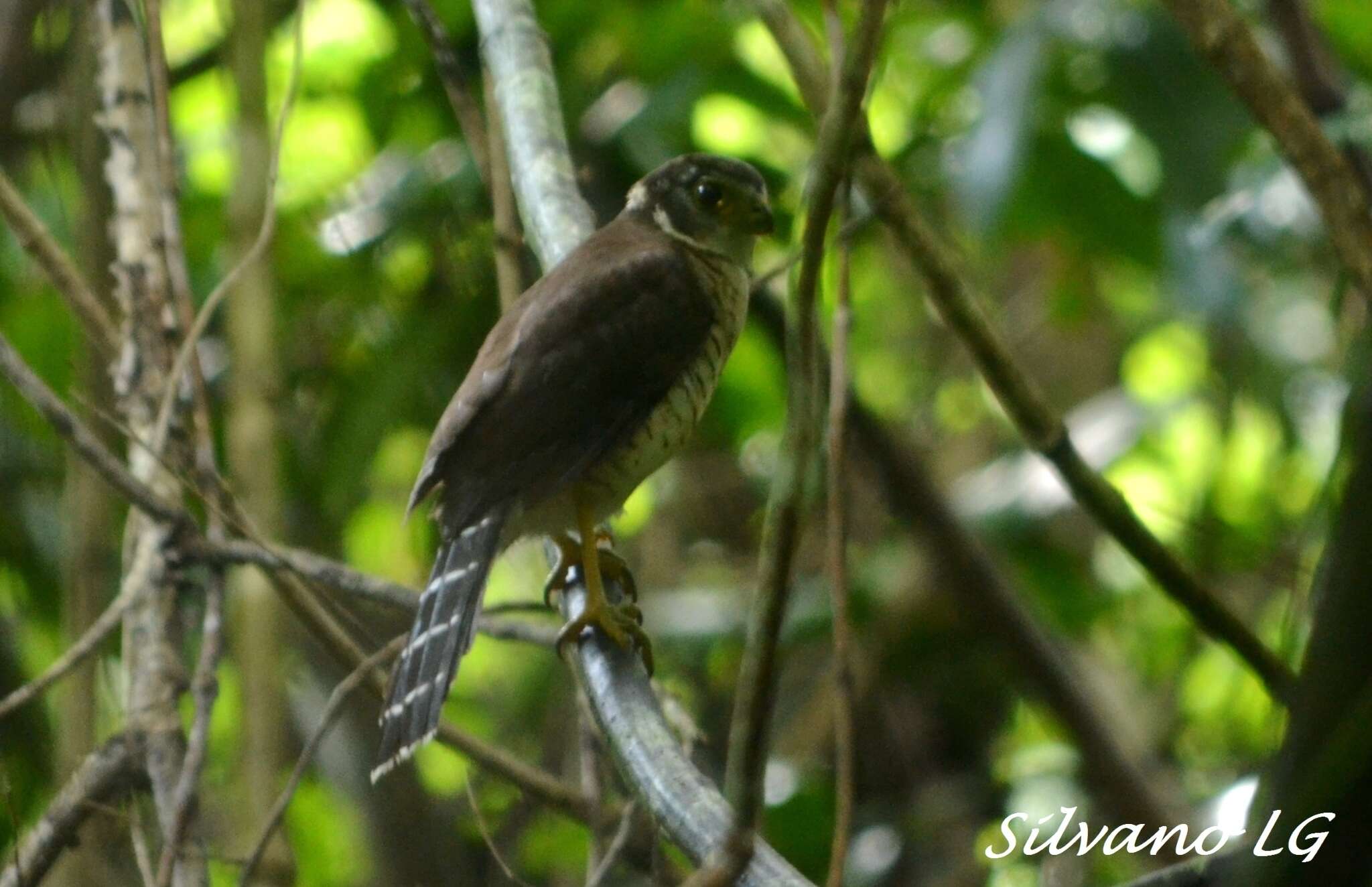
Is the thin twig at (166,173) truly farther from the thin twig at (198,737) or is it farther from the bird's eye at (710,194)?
the bird's eye at (710,194)

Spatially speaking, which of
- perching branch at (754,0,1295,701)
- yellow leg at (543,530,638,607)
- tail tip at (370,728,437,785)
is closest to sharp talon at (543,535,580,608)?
yellow leg at (543,530,638,607)

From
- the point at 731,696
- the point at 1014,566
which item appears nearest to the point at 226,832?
the point at 731,696

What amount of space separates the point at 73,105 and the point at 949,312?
6.93 feet

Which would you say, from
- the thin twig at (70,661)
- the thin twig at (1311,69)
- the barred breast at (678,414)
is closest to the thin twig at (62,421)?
the thin twig at (70,661)

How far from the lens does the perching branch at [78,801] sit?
2.27 metres

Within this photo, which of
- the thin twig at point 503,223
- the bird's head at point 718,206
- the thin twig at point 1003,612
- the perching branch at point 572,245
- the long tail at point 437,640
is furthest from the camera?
the thin twig at point 1003,612

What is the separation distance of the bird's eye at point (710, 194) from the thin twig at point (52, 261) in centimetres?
126

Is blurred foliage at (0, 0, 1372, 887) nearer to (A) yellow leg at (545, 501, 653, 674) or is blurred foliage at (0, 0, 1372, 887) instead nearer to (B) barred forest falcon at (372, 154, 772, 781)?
(B) barred forest falcon at (372, 154, 772, 781)

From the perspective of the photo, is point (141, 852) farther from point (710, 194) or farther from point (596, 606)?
point (710, 194)

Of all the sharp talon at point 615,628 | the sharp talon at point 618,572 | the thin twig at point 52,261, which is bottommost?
the sharp talon at point 615,628

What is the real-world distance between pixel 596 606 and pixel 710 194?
1.19 metres

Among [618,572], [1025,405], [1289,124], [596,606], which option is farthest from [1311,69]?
[596,606]

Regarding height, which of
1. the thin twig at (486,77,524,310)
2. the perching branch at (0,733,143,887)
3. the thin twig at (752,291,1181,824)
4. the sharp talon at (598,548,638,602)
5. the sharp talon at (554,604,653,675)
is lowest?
the thin twig at (752,291,1181,824)

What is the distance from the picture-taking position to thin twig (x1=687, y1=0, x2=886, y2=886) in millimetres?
1181
